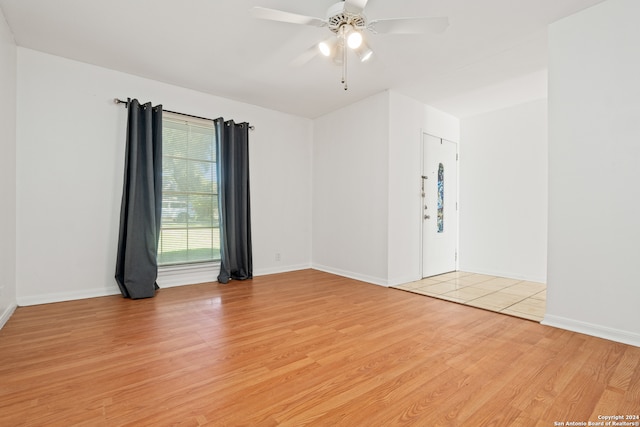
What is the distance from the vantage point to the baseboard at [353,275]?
4.36 meters

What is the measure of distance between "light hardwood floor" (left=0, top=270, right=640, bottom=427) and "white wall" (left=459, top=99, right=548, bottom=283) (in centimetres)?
218

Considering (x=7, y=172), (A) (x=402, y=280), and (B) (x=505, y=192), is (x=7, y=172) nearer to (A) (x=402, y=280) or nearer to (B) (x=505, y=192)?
(A) (x=402, y=280)

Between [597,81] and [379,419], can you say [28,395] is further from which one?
[597,81]

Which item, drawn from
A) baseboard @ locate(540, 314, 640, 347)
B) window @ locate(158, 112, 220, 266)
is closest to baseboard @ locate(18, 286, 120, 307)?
window @ locate(158, 112, 220, 266)

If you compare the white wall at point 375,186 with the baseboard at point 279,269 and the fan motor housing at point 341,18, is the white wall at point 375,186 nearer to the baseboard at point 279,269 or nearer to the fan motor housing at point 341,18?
the baseboard at point 279,269

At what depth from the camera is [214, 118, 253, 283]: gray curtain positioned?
445 centimetres

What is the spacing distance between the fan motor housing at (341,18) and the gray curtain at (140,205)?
8.70 ft

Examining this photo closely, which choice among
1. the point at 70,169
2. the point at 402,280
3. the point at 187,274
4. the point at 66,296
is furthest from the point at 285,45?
the point at 66,296

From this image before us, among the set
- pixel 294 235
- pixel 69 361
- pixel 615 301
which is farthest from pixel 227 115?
pixel 615 301

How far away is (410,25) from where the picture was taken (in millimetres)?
2172

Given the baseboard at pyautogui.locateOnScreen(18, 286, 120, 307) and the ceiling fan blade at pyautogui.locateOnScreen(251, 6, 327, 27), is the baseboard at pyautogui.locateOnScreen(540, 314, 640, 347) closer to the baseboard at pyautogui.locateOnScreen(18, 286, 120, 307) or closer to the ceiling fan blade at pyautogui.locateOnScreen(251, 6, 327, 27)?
the ceiling fan blade at pyautogui.locateOnScreen(251, 6, 327, 27)

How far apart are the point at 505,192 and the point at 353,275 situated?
2817 mm

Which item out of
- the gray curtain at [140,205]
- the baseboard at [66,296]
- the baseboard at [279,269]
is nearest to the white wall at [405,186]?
the baseboard at [279,269]

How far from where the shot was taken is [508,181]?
491 centimetres
